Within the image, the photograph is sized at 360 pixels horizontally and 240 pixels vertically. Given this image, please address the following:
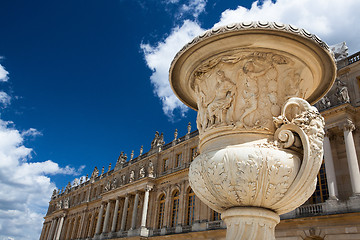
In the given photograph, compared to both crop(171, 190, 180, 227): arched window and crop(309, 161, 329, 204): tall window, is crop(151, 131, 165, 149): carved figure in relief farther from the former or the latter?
crop(309, 161, 329, 204): tall window

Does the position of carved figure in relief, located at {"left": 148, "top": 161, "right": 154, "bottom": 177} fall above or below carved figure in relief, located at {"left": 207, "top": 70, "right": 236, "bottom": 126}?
above

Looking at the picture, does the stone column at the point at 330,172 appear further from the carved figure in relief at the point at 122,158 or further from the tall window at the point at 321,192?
the carved figure in relief at the point at 122,158

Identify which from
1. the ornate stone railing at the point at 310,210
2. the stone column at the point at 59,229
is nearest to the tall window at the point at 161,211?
the ornate stone railing at the point at 310,210

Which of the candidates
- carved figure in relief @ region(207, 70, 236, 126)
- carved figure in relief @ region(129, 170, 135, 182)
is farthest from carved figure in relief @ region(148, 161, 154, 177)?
carved figure in relief @ region(207, 70, 236, 126)

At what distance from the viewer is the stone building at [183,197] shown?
1500cm

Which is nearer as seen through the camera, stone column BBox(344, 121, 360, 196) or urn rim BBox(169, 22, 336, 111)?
urn rim BBox(169, 22, 336, 111)

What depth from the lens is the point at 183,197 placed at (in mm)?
26359

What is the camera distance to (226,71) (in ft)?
11.6

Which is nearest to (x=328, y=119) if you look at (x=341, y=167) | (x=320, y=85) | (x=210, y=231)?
(x=341, y=167)

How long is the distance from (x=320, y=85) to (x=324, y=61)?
0.55 m

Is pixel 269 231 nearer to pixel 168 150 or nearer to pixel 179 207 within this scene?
pixel 179 207

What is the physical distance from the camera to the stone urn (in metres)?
2.91

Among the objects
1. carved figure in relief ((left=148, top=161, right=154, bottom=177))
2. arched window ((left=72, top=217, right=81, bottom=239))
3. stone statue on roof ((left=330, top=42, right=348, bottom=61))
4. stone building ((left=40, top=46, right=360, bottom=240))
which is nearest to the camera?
stone building ((left=40, top=46, right=360, bottom=240))

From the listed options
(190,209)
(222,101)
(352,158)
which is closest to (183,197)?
(190,209)
